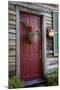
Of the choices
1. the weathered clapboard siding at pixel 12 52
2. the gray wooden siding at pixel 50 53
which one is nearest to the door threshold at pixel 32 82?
the gray wooden siding at pixel 50 53

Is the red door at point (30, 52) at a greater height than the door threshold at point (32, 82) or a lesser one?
greater

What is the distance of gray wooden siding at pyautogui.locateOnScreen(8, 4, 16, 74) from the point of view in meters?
2.21

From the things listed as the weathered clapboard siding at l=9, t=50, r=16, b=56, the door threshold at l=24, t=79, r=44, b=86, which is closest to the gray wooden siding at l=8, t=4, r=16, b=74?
the weathered clapboard siding at l=9, t=50, r=16, b=56

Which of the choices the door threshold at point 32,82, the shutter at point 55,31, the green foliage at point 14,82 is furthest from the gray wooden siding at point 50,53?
the green foliage at point 14,82

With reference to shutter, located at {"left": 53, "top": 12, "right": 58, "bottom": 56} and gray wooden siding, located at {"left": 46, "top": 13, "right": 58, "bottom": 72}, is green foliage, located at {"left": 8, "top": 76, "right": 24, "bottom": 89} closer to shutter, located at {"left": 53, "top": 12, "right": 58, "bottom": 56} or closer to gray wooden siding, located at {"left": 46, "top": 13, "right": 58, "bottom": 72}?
gray wooden siding, located at {"left": 46, "top": 13, "right": 58, "bottom": 72}

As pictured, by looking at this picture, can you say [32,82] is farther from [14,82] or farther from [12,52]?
[12,52]

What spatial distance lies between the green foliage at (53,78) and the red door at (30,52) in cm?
11

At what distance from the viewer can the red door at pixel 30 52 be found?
2.25 m

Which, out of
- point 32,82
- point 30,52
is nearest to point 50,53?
point 30,52

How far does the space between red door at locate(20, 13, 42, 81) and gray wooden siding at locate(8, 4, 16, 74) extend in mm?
85

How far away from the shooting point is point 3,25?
2209 mm

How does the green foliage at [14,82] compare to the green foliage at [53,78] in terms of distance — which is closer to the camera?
the green foliage at [14,82]

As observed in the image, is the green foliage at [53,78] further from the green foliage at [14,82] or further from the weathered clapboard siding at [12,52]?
the weathered clapboard siding at [12,52]

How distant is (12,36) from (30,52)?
0.91ft
